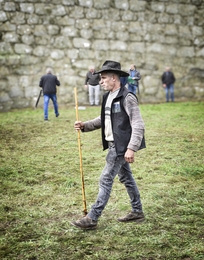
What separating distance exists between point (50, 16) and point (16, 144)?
855 cm

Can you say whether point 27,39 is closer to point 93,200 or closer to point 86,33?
point 86,33

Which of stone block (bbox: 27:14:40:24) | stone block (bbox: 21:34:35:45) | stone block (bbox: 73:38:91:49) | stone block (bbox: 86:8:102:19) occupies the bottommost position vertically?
stone block (bbox: 73:38:91:49)

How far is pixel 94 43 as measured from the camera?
15992 mm

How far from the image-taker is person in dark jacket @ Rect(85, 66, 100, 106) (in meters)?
15.5

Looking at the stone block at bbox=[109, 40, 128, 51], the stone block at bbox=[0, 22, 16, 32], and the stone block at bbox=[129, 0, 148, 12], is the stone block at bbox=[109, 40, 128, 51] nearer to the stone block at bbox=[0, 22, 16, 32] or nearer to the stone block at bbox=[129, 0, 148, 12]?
the stone block at bbox=[129, 0, 148, 12]

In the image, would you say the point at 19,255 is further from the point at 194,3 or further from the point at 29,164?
the point at 194,3

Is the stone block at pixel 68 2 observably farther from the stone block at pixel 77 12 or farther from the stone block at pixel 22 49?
the stone block at pixel 22 49

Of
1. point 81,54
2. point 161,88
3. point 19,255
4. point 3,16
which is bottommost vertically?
point 19,255

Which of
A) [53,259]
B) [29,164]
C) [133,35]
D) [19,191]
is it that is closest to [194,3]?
[133,35]

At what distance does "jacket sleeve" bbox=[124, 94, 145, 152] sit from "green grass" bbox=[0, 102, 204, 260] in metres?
0.92

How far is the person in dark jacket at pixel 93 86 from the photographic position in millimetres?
15539

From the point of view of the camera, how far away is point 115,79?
13.1 feet

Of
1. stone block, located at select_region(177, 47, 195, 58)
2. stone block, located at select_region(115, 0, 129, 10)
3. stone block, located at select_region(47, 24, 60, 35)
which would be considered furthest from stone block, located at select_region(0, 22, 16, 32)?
stone block, located at select_region(177, 47, 195, 58)

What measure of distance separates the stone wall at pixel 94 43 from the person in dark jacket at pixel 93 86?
42cm
